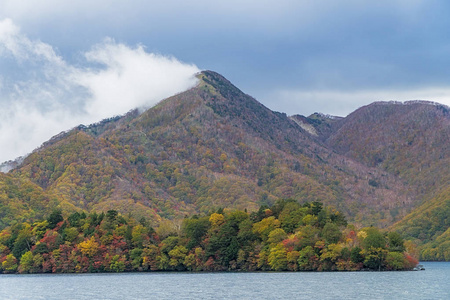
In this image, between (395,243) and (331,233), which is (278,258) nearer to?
(331,233)

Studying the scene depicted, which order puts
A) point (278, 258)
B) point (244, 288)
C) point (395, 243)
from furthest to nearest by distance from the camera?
point (278, 258) < point (395, 243) < point (244, 288)

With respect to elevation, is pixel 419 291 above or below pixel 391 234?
below

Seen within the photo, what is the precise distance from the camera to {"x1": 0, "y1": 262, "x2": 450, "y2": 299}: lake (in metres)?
113

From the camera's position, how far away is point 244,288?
12756 centimetres

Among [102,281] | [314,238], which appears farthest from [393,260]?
[102,281]

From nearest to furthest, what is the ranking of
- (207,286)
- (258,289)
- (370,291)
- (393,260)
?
(370,291)
(258,289)
(207,286)
(393,260)

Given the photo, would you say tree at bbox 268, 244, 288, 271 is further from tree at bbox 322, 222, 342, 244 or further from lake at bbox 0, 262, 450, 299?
lake at bbox 0, 262, 450, 299

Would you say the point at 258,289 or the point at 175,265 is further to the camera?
the point at 175,265

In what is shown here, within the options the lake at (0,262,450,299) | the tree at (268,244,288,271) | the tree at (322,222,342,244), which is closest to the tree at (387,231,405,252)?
the tree at (322,222,342,244)

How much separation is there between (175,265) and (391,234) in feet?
207

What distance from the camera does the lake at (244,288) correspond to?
370 feet

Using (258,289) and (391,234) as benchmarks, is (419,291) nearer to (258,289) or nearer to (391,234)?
(258,289)

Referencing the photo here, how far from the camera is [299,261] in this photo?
582 feet

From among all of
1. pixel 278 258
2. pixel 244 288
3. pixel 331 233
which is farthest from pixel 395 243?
pixel 244 288
